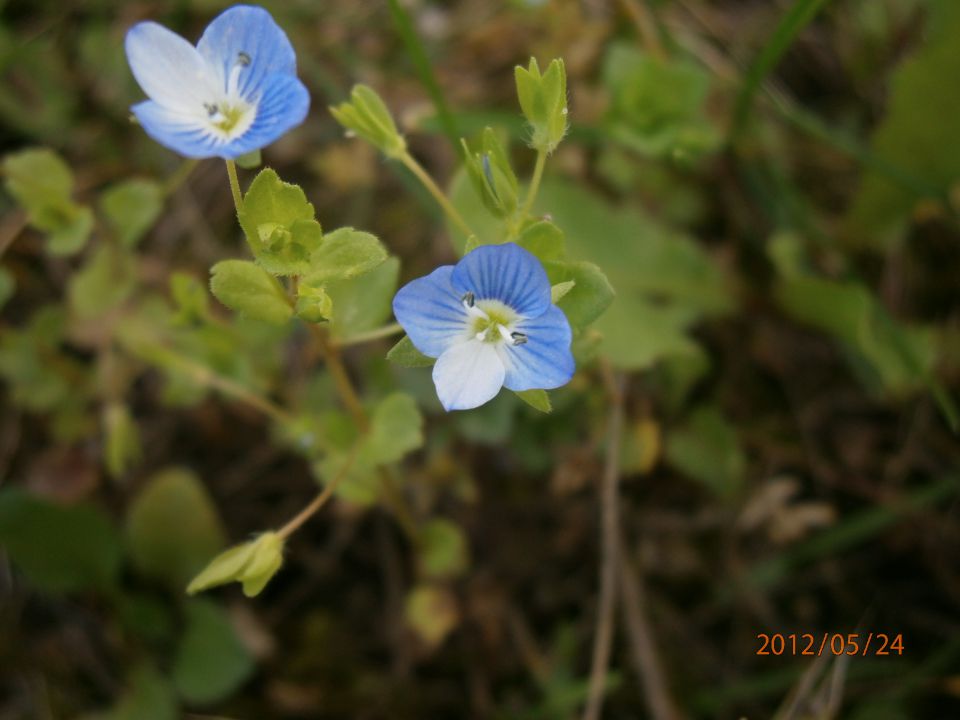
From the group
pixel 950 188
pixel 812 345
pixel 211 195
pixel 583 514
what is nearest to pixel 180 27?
pixel 211 195

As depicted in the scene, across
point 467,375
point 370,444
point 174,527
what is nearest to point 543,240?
point 467,375

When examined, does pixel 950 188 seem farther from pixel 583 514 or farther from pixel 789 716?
pixel 789 716

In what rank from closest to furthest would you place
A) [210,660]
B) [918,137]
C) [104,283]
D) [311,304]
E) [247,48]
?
1. [311,304]
2. [247,48]
3. [104,283]
4. [210,660]
5. [918,137]

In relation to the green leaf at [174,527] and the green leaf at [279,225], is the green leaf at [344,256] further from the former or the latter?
the green leaf at [174,527]

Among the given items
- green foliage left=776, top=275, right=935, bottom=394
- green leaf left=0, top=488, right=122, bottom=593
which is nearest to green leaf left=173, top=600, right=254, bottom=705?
green leaf left=0, top=488, right=122, bottom=593

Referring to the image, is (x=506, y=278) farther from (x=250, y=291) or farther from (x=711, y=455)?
(x=711, y=455)

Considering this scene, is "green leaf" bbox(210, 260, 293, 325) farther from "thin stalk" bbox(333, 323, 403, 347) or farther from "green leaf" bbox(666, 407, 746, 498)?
"green leaf" bbox(666, 407, 746, 498)

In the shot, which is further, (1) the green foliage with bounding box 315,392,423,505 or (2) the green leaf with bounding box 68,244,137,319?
(2) the green leaf with bounding box 68,244,137,319
